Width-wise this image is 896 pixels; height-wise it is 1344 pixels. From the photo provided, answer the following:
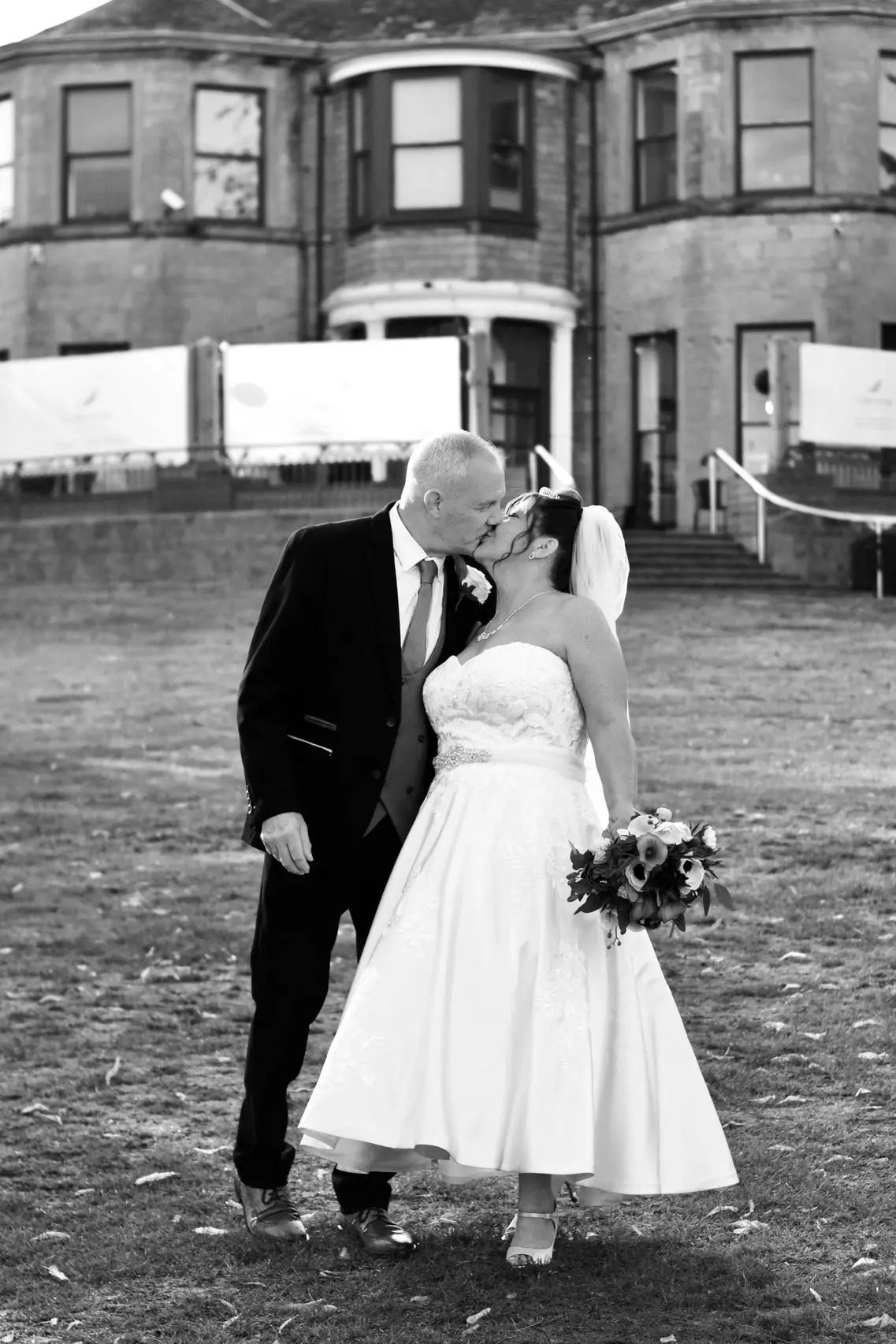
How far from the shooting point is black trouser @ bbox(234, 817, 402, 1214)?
540cm

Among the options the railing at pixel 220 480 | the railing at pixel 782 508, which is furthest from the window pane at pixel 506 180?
the railing at pixel 782 508

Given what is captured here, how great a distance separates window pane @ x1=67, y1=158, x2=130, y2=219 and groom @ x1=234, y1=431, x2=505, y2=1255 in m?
24.3

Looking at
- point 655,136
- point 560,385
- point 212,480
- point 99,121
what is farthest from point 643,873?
point 99,121

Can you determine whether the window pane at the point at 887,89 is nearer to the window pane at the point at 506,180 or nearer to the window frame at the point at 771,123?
the window frame at the point at 771,123

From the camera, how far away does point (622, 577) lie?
18.1 feet

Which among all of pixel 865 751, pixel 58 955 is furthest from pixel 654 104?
pixel 58 955

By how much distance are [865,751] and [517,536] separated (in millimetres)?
8396

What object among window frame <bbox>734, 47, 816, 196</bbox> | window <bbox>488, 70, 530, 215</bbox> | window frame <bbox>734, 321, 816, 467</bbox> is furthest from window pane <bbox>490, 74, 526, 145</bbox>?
window frame <bbox>734, 321, 816, 467</bbox>

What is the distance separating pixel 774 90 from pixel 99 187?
987cm

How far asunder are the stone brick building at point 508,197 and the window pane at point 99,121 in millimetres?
35

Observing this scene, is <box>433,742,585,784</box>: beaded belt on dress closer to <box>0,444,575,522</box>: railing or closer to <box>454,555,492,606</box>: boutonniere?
<box>454,555,492,606</box>: boutonniere

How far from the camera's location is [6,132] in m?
29.3

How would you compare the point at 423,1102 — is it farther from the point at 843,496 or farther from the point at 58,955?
the point at 843,496

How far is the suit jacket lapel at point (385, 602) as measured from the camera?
5.44 metres
